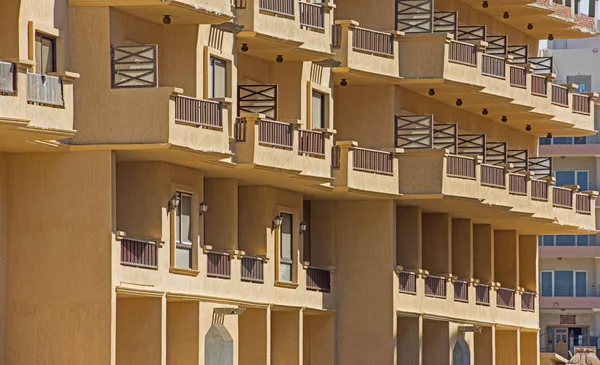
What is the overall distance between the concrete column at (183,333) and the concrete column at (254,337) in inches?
160

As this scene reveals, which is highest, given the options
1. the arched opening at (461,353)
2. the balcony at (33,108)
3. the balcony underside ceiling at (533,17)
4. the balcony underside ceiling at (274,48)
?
the balcony underside ceiling at (533,17)

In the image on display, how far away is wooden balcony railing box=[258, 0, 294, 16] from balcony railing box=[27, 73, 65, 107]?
9.20 meters

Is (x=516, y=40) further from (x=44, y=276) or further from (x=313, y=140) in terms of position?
(x=44, y=276)

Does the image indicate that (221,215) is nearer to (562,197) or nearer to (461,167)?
(461,167)

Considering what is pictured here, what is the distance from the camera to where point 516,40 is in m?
73.7

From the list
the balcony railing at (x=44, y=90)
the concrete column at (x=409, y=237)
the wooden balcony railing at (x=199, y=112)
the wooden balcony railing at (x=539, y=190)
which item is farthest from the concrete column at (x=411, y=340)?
the balcony railing at (x=44, y=90)

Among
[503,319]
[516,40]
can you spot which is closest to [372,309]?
[503,319]

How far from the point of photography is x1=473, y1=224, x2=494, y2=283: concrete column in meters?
71.9

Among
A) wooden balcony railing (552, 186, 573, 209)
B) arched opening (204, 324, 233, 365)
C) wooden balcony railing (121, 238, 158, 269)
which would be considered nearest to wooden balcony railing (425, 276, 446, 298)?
wooden balcony railing (552, 186, 573, 209)

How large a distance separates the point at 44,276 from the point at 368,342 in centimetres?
1613

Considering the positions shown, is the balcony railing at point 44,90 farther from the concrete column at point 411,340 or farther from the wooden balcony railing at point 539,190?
the wooden balcony railing at point 539,190

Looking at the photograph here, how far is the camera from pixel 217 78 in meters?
52.5

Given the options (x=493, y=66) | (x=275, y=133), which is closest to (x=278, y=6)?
(x=275, y=133)

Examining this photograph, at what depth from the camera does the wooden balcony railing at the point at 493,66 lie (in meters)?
65.0
